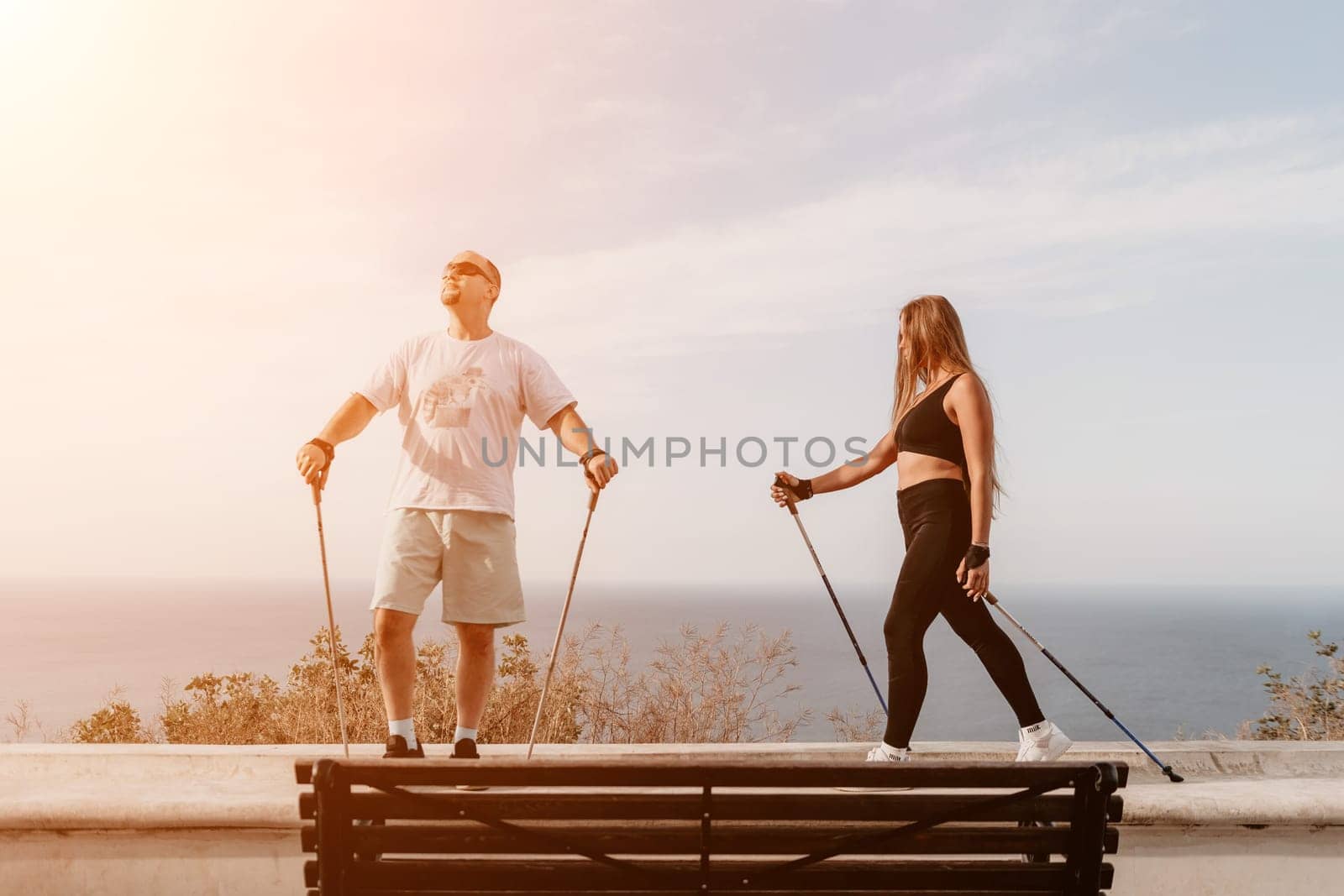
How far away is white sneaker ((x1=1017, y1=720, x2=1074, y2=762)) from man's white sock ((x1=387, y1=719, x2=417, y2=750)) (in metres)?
2.20

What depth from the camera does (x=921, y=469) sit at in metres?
3.99

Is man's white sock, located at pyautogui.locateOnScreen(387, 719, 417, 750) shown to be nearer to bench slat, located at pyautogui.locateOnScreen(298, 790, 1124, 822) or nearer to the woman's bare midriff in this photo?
bench slat, located at pyautogui.locateOnScreen(298, 790, 1124, 822)

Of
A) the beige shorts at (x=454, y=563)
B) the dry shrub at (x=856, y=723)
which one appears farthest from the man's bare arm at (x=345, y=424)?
the dry shrub at (x=856, y=723)

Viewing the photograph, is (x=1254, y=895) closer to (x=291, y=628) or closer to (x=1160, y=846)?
(x=1160, y=846)

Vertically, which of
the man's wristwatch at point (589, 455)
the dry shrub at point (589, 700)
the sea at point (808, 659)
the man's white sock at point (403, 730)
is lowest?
the sea at point (808, 659)

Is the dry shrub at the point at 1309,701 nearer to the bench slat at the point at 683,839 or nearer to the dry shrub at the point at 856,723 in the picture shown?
the dry shrub at the point at 856,723

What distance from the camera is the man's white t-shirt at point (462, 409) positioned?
3.91m

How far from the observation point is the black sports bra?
393cm

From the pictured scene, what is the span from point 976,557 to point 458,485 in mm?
1912

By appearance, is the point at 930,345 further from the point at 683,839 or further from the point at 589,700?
the point at 589,700

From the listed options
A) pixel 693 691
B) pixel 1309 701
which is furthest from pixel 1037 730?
pixel 1309 701

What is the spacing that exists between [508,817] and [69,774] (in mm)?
2710

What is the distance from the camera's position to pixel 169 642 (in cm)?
4669

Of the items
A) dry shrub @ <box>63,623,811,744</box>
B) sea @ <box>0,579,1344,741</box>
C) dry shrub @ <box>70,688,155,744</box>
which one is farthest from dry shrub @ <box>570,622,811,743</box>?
dry shrub @ <box>70,688,155,744</box>
